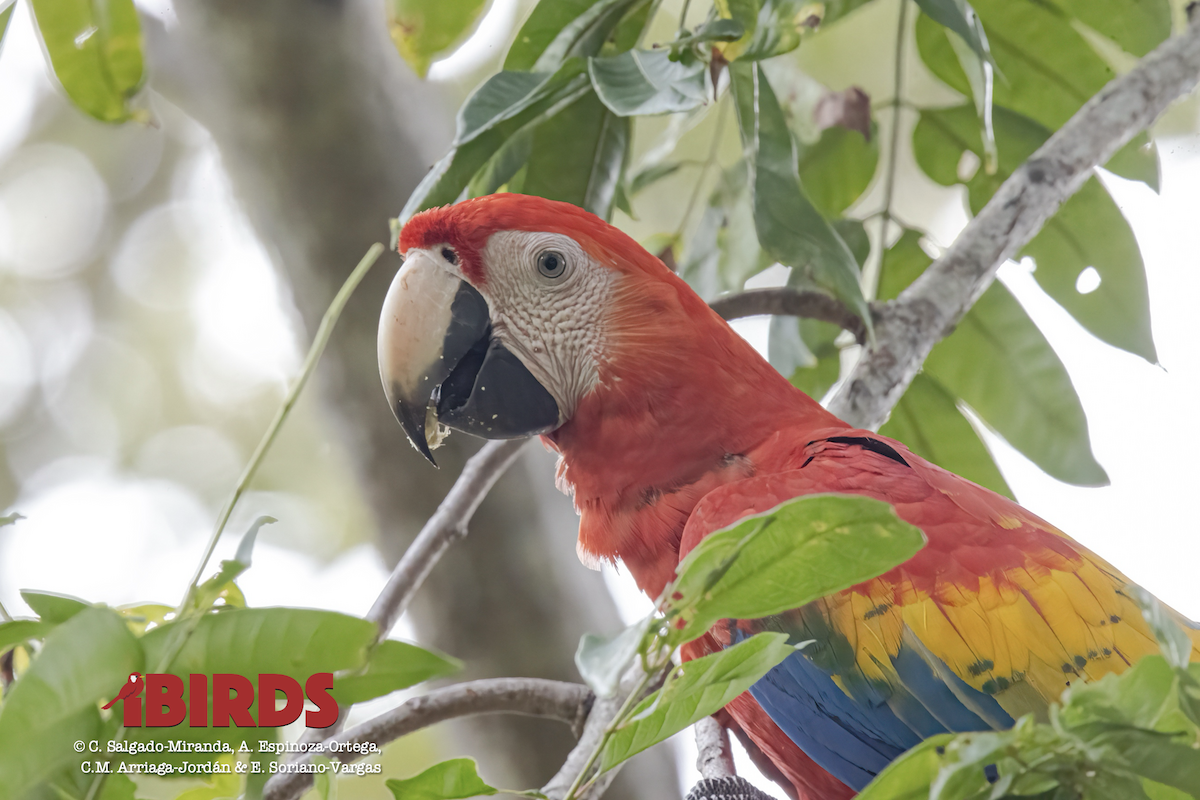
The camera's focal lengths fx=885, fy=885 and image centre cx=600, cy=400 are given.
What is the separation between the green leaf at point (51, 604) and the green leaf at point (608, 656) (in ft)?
0.75

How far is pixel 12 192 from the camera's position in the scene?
2891mm

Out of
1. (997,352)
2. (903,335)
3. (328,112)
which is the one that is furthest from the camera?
(328,112)

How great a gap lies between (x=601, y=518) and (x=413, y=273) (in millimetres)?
304

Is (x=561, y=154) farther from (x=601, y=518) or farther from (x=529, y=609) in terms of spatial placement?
(x=529, y=609)

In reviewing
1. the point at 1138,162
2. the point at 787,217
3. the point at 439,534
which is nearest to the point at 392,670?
the point at 439,534

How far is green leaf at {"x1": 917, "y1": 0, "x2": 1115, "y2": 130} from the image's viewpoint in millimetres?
1070

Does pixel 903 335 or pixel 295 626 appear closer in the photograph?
pixel 295 626

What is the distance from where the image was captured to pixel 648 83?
0.79 metres

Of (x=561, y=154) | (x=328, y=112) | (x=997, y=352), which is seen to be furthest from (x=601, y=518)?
(x=328, y=112)

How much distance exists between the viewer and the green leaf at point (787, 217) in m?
0.86

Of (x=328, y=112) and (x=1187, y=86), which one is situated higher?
(x=328, y=112)

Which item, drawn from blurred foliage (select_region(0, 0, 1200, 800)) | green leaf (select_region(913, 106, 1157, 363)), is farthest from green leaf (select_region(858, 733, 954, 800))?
green leaf (select_region(913, 106, 1157, 363))

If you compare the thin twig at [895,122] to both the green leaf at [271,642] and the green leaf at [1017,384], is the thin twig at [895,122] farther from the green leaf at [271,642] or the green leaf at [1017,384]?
the green leaf at [271,642]

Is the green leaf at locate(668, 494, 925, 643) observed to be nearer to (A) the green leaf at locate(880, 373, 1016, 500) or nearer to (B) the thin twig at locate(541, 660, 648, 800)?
(B) the thin twig at locate(541, 660, 648, 800)
